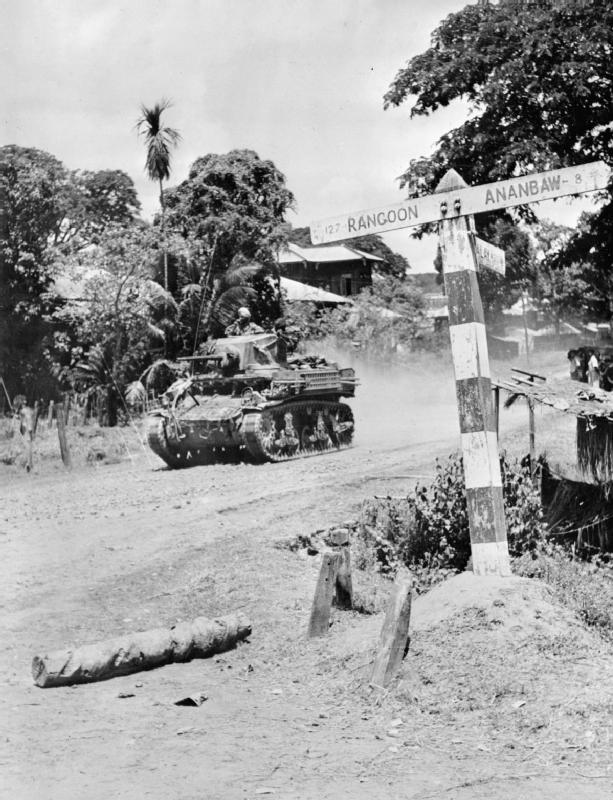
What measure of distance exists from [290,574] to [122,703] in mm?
3329

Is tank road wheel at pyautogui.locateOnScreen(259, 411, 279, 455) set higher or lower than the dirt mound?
higher

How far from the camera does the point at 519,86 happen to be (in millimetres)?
20094

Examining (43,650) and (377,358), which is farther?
(377,358)

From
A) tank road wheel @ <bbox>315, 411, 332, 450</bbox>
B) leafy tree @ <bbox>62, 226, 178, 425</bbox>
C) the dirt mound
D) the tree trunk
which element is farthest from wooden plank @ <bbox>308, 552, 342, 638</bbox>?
leafy tree @ <bbox>62, 226, 178, 425</bbox>

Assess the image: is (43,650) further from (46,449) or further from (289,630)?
(46,449)

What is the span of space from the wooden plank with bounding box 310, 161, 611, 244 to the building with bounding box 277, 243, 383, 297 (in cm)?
4059

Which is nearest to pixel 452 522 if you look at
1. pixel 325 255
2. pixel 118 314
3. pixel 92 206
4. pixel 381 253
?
pixel 118 314

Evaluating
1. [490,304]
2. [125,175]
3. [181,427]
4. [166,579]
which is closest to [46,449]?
[181,427]

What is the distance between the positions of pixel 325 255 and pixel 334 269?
3.49ft

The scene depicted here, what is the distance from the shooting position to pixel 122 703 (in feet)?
19.7

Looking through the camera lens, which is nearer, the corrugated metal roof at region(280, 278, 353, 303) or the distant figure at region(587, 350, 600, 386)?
the distant figure at region(587, 350, 600, 386)

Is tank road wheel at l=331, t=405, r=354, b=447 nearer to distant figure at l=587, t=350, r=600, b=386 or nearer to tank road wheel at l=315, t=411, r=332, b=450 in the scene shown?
tank road wheel at l=315, t=411, r=332, b=450

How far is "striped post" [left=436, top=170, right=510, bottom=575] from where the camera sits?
671cm

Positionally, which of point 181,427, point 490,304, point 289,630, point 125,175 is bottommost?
point 289,630
